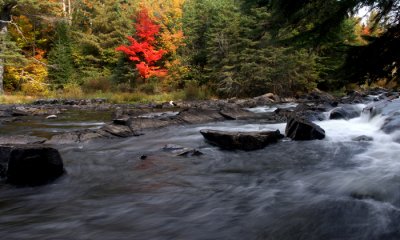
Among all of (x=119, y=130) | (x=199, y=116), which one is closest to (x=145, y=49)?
(x=199, y=116)

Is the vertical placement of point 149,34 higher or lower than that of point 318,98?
higher

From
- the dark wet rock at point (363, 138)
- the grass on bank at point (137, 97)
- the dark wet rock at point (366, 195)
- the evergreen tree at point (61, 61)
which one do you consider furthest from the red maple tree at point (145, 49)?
the dark wet rock at point (366, 195)

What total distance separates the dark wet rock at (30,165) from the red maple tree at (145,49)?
20909 millimetres

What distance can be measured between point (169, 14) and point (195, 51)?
6.31m

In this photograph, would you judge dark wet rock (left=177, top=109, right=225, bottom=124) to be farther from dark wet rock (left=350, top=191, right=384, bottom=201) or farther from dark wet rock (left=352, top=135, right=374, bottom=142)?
dark wet rock (left=350, top=191, right=384, bottom=201)

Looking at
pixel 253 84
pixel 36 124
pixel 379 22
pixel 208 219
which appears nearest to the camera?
pixel 208 219

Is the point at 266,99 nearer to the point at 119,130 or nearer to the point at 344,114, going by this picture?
the point at 344,114

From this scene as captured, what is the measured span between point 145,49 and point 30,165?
22.3 m

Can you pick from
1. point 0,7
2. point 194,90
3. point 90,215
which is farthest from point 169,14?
point 90,215

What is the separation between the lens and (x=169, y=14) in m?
29.3

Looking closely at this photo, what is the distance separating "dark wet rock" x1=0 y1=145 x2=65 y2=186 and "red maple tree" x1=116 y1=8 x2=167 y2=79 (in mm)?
20909

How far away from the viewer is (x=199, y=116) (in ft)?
37.2

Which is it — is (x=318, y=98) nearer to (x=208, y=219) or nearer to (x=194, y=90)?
(x=194, y=90)

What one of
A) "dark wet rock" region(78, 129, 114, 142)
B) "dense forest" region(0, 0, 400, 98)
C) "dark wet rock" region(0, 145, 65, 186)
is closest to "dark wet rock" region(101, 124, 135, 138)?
"dark wet rock" region(78, 129, 114, 142)
